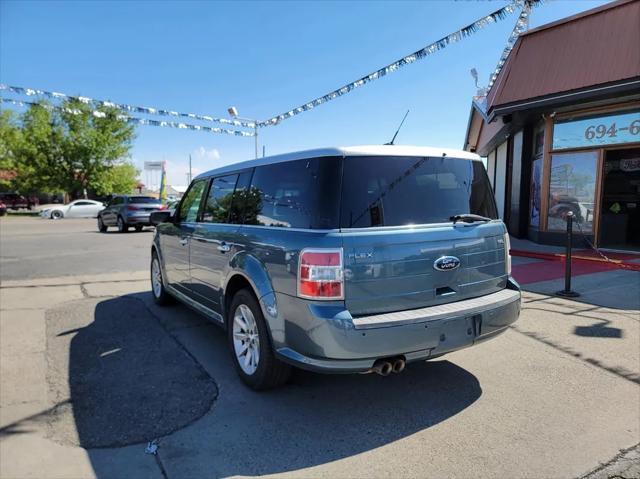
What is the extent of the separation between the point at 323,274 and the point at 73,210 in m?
35.6

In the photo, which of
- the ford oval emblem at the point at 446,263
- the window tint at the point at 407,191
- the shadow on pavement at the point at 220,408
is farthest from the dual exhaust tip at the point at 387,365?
the window tint at the point at 407,191

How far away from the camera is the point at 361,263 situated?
9.60ft

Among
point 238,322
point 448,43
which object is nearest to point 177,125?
point 448,43

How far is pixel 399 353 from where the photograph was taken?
116 inches

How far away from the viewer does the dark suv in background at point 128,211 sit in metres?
18.9

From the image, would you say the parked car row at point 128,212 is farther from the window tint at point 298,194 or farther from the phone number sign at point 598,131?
the window tint at point 298,194

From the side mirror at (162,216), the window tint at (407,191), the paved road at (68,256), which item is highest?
the window tint at (407,191)

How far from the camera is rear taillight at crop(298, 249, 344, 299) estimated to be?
9.46 feet

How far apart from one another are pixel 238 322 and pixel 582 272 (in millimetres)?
7194

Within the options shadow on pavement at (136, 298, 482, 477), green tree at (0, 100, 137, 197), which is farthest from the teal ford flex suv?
green tree at (0, 100, 137, 197)

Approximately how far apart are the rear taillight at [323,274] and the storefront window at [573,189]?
32.2 ft

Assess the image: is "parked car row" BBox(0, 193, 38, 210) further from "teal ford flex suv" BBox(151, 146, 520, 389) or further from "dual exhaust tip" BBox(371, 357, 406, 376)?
"dual exhaust tip" BBox(371, 357, 406, 376)

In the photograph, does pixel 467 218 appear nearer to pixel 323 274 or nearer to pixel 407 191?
pixel 407 191

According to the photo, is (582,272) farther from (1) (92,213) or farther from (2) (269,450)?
(1) (92,213)
